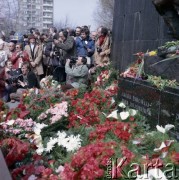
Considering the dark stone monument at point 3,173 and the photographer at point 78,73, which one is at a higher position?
the dark stone monument at point 3,173

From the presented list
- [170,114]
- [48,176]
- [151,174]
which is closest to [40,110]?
[170,114]

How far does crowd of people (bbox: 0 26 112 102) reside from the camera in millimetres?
9711

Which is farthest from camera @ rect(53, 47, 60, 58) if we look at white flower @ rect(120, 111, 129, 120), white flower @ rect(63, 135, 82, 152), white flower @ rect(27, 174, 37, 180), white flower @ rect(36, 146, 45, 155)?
white flower @ rect(27, 174, 37, 180)

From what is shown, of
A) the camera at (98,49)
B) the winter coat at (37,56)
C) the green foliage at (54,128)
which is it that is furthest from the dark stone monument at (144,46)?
the winter coat at (37,56)

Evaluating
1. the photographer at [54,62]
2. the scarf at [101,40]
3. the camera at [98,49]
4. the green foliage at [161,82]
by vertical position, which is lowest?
the photographer at [54,62]

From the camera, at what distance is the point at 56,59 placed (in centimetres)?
1284

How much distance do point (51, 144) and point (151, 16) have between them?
4599 millimetres

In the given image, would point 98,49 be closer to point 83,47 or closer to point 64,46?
point 83,47

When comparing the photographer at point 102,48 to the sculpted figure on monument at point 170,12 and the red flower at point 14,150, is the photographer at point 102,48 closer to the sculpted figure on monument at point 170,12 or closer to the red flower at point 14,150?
the sculpted figure on monument at point 170,12

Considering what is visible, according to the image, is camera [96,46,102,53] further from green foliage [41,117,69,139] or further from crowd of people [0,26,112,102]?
green foliage [41,117,69,139]

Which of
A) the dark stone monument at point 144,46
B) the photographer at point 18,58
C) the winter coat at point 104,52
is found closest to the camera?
the dark stone monument at point 144,46

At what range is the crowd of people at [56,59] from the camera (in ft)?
31.9

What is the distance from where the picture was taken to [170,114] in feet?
16.8

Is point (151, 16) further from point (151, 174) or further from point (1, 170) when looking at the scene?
point (1, 170)
